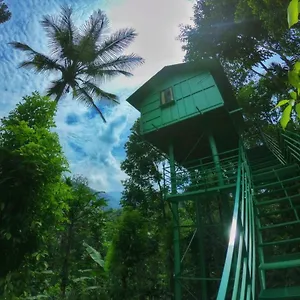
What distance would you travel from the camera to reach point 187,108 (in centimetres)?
890

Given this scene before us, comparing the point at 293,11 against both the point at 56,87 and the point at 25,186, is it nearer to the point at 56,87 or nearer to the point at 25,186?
the point at 25,186

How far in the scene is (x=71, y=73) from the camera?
11.9 meters

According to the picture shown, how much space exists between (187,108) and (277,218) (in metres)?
4.69

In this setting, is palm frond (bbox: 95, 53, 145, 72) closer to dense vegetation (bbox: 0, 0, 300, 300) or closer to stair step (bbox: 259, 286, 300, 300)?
dense vegetation (bbox: 0, 0, 300, 300)

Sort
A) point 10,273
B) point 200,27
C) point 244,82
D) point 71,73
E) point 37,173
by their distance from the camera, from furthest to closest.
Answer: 1. point 244,82
2. point 71,73
3. point 200,27
4. point 37,173
5. point 10,273

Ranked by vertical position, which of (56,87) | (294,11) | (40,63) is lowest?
(294,11)

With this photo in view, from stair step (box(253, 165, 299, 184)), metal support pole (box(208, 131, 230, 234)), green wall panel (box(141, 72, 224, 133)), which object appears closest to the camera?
stair step (box(253, 165, 299, 184))

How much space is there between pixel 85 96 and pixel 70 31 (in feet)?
9.66

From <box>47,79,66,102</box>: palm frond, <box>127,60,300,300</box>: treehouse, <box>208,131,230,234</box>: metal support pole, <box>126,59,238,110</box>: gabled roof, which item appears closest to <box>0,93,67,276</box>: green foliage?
<box>127,60,300,300</box>: treehouse

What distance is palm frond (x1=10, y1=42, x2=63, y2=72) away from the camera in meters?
11.9

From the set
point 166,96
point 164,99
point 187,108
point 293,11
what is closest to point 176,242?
point 187,108

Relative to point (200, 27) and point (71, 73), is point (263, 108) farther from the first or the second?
point (71, 73)

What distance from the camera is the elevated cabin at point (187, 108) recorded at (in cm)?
873

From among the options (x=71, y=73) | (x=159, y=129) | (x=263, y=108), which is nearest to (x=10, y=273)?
(x=159, y=129)
